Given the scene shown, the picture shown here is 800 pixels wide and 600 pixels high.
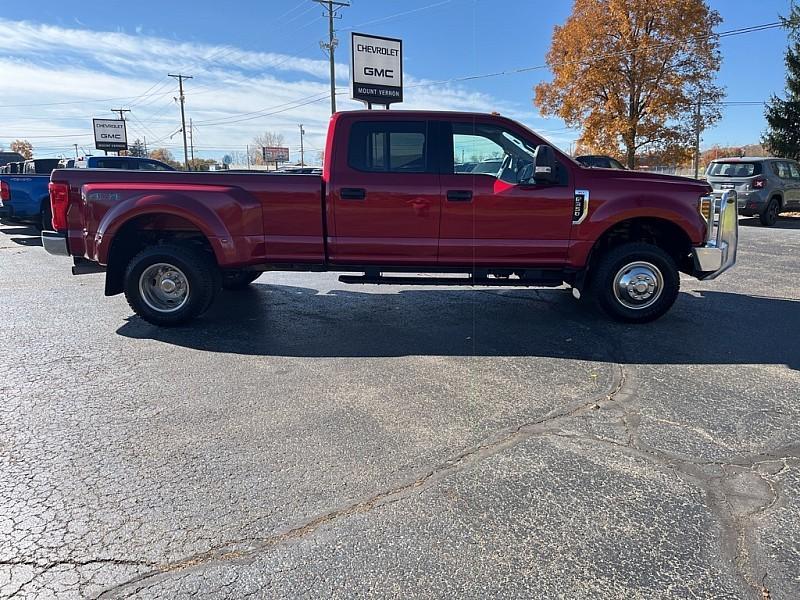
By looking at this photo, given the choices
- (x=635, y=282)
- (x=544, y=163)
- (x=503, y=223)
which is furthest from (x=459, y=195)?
(x=635, y=282)

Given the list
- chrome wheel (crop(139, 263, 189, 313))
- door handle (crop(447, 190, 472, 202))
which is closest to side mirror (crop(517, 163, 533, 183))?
door handle (crop(447, 190, 472, 202))

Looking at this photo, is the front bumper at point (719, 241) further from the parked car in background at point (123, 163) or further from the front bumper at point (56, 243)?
the parked car in background at point (123, 163)

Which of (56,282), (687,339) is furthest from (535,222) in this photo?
(56,282)

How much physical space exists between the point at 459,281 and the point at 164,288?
3.06 metres

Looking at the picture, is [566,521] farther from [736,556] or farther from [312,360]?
[312,360]

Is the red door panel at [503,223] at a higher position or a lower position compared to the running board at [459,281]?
higher

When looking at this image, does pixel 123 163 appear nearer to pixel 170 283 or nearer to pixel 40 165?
pixel 40 165

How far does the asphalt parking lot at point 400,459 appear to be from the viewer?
226 cm

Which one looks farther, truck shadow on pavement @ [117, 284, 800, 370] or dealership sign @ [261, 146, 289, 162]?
dealership sign @ [261, 146, 289, 162]

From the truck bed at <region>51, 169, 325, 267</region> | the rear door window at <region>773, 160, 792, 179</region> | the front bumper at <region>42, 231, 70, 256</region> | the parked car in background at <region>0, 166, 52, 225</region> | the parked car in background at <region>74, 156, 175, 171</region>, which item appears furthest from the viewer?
the rear door window at <region>773, 160, 792, 179</region>

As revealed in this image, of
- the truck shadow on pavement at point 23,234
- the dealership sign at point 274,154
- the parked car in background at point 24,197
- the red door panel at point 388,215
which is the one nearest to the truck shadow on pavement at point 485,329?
the red door panel at point 388,215

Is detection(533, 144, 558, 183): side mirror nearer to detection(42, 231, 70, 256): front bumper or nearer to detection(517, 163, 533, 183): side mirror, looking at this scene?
detection(517, 163, 533, 183): side mirror

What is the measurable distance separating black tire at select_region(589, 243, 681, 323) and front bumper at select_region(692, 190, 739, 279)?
27cm

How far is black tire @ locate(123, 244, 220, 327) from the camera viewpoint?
5.55 metres
